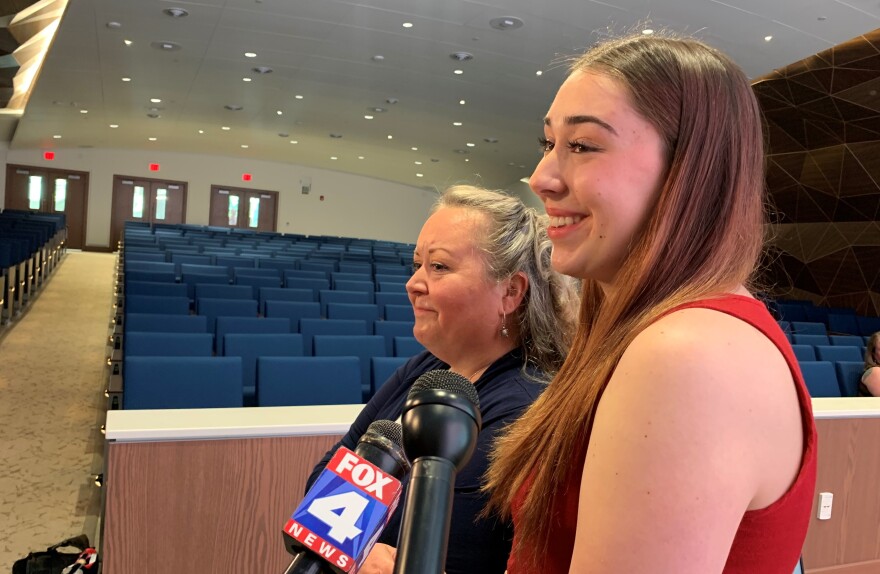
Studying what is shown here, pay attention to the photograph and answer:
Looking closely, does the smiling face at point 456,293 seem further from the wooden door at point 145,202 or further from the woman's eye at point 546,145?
the wooden door at point 145,202

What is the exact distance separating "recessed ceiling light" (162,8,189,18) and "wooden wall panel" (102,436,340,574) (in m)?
9.33

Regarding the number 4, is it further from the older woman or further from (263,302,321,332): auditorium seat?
(263,302,321,332): auditorium seat

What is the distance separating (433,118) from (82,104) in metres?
8.03

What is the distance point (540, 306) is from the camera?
1.50m

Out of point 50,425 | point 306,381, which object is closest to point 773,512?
point 306,381

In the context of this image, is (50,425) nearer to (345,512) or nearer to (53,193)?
(345,512)

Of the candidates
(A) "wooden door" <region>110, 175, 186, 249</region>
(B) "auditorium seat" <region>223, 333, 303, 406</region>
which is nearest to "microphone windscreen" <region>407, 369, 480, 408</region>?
(B) "auditorium seat" <region>223, 333, 303, 406</region>

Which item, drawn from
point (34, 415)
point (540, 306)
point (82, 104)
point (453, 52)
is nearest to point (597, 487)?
point (540, 306)

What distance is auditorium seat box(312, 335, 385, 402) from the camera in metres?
4.88

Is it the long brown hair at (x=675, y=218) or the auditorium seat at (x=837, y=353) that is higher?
the long brown hair at (x=675, y=218)

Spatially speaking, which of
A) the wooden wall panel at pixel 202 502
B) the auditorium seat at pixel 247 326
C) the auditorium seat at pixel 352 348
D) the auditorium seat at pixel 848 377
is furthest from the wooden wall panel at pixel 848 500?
the auditorium seat at pixel 247 326

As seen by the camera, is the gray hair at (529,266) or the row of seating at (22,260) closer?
the gray hair at (529,266)

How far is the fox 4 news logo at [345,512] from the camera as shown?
1.78 ft

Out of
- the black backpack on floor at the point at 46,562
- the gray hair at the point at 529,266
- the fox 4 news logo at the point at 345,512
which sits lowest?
the black backpack on floor at the point at 46,562
